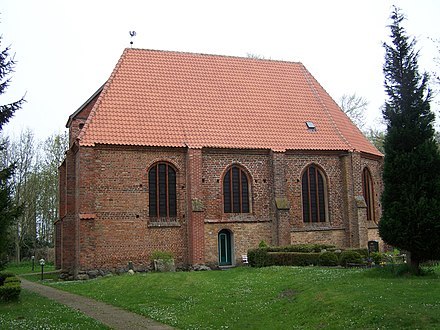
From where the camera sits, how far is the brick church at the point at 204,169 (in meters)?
25.0

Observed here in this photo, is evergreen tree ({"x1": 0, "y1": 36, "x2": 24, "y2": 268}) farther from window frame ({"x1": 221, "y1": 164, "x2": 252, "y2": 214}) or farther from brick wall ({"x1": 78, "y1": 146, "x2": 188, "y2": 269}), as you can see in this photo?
window frame ({"x1": 221, "y1": 164, "x2": 252, "y2": 214})

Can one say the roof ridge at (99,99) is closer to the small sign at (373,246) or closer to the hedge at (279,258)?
the hedge at (279,258)

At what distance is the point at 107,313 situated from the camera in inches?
551

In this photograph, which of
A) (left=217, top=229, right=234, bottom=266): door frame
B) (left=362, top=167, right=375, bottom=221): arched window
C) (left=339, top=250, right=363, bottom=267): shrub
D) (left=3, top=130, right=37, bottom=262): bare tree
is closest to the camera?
(left=339, top=250, right=363, bottom=267): shrub

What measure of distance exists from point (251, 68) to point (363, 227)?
461 inches

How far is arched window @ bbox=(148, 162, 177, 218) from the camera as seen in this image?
26000 millimetres

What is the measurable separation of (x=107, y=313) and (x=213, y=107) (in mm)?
16765

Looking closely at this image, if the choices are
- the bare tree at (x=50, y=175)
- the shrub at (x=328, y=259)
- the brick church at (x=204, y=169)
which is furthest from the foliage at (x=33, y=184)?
the shrub at (x=328, y=259)

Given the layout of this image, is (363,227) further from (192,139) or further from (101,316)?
(101,316)

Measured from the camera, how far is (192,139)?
2669cm

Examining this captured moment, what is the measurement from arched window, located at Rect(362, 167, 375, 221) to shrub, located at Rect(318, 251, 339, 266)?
10806 millimetres

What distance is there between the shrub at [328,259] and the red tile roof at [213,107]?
8.23m

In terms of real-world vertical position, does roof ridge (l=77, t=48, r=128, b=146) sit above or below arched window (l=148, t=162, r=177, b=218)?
above

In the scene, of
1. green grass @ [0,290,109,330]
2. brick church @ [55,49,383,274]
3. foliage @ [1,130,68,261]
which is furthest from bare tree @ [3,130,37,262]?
green grass @ [0,290,109,330]
